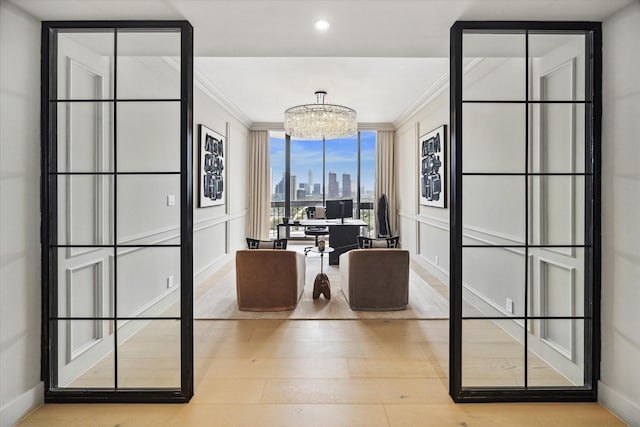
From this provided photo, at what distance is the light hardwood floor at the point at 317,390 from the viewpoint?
6.59ft

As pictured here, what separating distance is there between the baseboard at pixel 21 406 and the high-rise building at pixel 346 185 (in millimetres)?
6904

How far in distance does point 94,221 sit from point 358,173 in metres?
6.55

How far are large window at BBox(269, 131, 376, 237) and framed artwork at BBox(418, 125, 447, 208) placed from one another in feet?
8.10

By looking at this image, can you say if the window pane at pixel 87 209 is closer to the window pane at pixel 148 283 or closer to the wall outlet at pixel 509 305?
the window pane at pixel 148 283

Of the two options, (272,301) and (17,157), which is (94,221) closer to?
(17,157)

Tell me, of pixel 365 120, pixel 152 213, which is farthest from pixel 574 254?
pixel 365 120

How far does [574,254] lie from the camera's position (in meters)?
2.26

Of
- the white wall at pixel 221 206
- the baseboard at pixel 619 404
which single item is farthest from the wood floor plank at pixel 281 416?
the white wall at pixel 221 206

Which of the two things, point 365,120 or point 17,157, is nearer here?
point 17,157

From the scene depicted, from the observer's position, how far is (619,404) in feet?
6.63

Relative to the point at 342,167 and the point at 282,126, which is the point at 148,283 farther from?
the point at 342,167

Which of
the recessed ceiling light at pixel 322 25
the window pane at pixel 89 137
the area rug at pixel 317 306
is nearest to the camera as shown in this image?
the recessed ceiling light at pixel 322 25

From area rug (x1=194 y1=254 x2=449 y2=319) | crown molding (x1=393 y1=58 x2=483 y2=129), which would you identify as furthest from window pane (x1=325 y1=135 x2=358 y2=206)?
area rug (x1=194 y1=254 x2=449 y2=319)

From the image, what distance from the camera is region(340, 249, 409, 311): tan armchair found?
3764 mm
